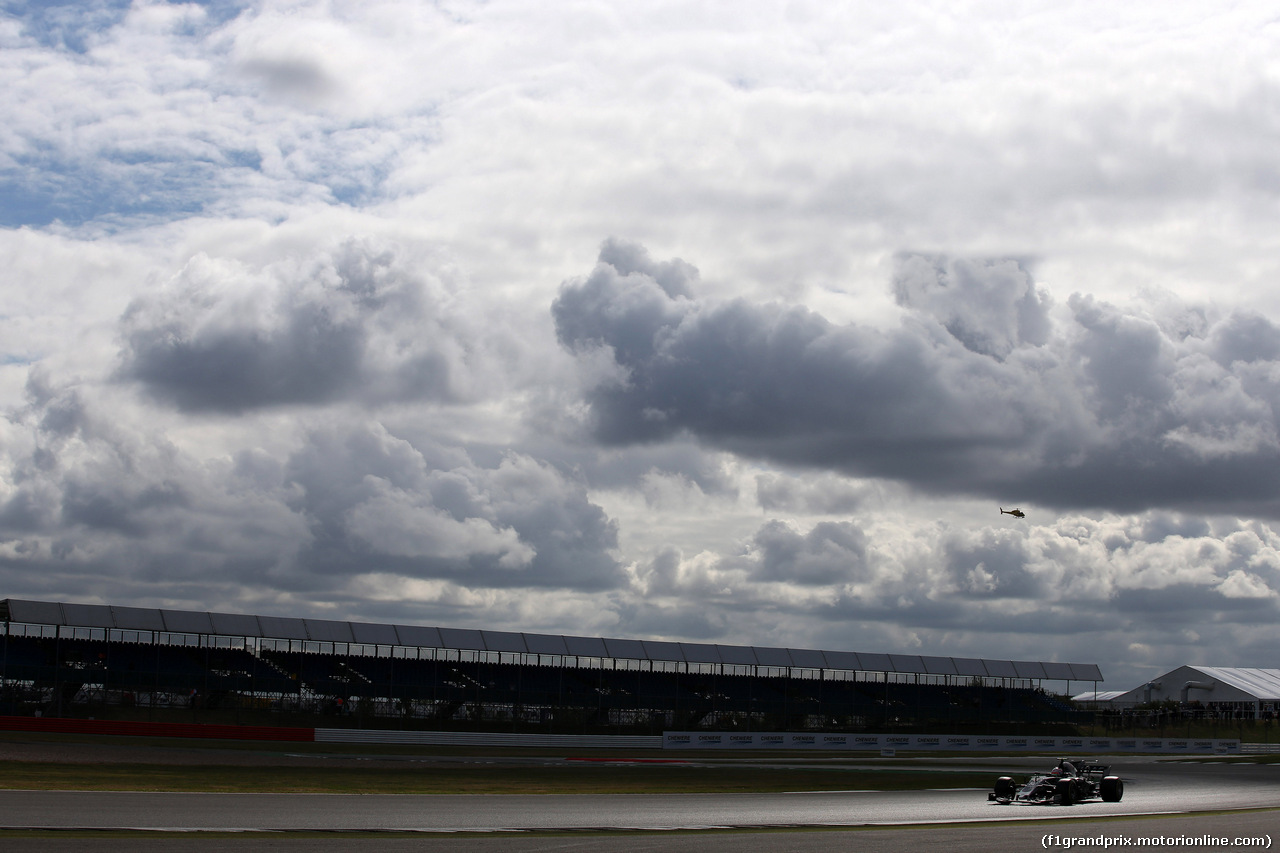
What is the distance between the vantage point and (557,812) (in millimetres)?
20797

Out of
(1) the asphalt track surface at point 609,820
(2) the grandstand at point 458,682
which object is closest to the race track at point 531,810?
(1) the asphalt track surface at point 609,820

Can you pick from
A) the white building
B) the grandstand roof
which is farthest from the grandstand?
the white building

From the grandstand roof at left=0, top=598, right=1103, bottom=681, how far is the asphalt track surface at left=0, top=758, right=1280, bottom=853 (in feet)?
105

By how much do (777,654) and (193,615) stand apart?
32.0 metres

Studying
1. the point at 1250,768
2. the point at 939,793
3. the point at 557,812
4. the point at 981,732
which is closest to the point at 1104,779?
the point at 939,793

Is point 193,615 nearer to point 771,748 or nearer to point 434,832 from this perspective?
point 771,748

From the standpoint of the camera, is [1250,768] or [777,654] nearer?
[1250,768]

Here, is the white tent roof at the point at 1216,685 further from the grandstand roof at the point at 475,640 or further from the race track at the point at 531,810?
the race track at the point at 531,810

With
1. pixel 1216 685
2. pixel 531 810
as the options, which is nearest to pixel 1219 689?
pixel 1216 685

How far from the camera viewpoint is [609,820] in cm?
1966

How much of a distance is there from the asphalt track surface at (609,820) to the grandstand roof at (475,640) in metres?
32.1

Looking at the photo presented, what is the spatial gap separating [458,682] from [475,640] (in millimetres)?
2914

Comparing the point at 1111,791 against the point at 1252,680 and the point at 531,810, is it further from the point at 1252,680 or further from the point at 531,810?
the point at 1252,680

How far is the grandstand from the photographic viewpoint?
44969 mm
